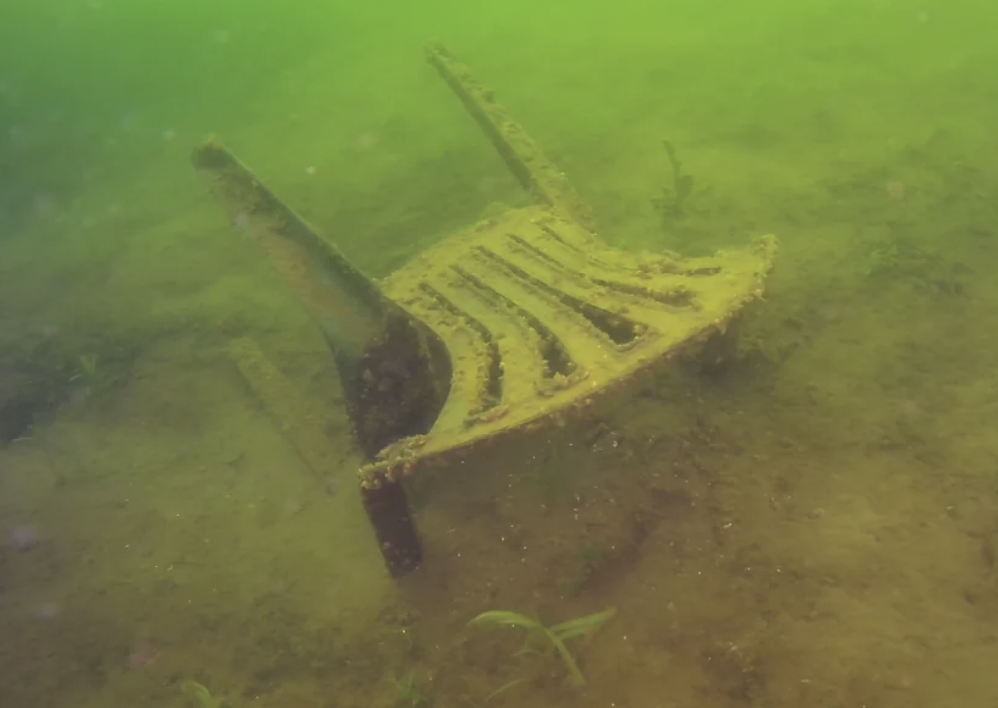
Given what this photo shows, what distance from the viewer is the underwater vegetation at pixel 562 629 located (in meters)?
3.12

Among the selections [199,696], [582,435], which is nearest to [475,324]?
[582,435]

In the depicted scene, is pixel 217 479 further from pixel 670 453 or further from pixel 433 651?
pixel 670 453

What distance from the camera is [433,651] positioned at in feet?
11.6

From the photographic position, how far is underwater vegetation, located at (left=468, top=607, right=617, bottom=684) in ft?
10.3

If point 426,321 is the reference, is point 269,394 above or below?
below

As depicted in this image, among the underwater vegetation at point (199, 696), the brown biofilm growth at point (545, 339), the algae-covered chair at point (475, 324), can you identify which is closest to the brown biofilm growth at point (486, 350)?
the algae-covered chair at point (475, 324)

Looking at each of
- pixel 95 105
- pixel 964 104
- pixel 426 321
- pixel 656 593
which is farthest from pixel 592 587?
pixel 95 105

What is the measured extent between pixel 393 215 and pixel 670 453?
3.70 meters

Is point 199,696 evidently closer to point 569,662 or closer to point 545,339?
point 569,662

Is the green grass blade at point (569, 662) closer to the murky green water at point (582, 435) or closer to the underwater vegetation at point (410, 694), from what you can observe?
the murky green water at point (582, 435)

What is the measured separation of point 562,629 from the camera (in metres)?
3.26

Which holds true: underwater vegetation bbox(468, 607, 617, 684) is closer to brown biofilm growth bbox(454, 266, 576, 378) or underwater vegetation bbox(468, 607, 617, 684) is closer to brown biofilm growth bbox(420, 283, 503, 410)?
brown biofilm growth bbox(420, 283, 503, 410)

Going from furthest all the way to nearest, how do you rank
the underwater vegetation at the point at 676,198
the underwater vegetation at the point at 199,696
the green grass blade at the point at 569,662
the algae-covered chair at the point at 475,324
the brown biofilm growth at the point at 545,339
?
1. the underwater vegetation at the point at 676,198
2. the brown biofilm growth at the point at 545,339
3. the underwater vegetation at the point at 199,696
4. the algae-covered chair at the point at 475,324
5. the green grass blade at the point at 569,662

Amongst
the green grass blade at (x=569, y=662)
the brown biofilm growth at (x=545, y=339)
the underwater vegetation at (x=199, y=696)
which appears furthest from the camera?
the brown biofilm growth at (x=545, y=339)
